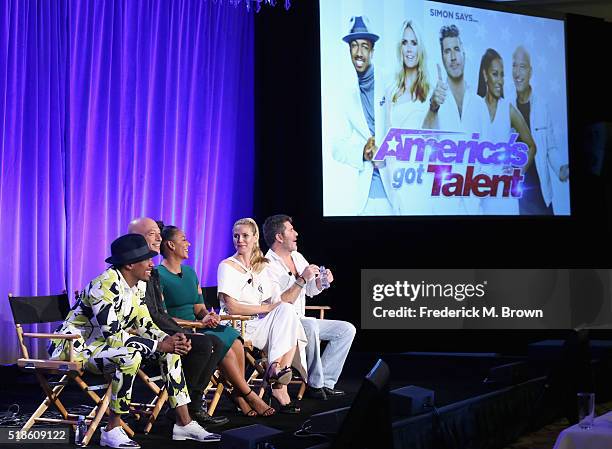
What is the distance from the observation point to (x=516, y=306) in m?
8.08

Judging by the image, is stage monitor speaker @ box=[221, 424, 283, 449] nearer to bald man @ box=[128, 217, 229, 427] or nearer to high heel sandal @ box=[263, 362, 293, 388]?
bald man @ box=[128, 217, 229, 427]

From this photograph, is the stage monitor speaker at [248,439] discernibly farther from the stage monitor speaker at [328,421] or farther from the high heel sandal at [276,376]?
the high heel sandal at [276,376]

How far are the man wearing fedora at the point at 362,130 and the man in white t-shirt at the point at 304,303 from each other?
1.83m

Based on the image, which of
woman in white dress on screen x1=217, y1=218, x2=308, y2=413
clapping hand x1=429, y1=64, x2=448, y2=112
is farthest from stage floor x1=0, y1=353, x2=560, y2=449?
clapping hand x1=429, y1=64, x2=448, y2=112

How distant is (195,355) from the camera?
452 cm

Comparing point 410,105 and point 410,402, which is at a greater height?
point 410,105

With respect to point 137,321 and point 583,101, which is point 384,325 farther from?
point 137,321

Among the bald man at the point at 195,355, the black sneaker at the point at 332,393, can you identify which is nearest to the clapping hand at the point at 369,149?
the black sneaker at the point at 332,393

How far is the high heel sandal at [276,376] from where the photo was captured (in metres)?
5.05

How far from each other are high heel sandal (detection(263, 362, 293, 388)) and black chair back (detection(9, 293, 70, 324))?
3.96 ft

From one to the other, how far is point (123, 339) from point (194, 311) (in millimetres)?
1110

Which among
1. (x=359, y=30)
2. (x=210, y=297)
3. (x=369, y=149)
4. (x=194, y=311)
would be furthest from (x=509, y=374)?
(x=359, y=30)

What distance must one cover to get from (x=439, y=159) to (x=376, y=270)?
45.6 inches

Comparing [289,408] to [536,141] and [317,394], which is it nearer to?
[317,394]
